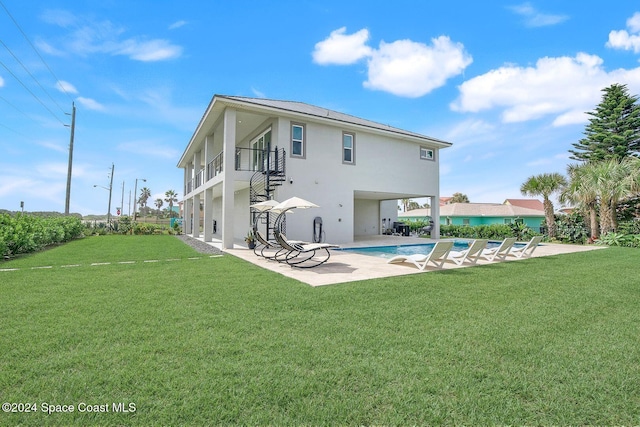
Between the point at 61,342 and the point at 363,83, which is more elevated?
the point at 363,83

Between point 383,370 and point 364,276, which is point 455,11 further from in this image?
point 383,370

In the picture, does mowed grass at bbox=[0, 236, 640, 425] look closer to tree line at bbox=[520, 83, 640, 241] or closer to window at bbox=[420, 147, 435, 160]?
window at bbox=[420, 147, 435, 160]

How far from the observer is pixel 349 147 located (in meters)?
17.1

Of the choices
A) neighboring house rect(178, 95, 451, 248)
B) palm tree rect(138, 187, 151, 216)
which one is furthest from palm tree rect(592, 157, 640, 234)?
palm tree rect(138, 187, 151, 216)

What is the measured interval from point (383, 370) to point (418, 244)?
15.2 meters

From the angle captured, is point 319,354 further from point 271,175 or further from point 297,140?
point 297,140

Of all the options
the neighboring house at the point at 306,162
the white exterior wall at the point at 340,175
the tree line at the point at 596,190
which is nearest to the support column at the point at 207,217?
the neighboring house at the point at 306,162

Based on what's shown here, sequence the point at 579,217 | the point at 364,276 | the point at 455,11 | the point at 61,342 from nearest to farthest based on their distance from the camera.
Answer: the point at 61,342 → the point at 364,276 → the point at 455,11 → the point at 579,217

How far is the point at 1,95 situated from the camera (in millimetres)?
14516

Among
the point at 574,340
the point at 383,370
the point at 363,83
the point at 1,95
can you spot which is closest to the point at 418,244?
the point at 363,83

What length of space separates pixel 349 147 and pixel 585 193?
13.9 meters

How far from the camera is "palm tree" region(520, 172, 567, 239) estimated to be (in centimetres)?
1931

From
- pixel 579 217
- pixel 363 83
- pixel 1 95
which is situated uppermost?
pixel 363 83

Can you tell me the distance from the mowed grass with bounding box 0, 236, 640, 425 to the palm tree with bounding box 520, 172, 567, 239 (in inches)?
631
